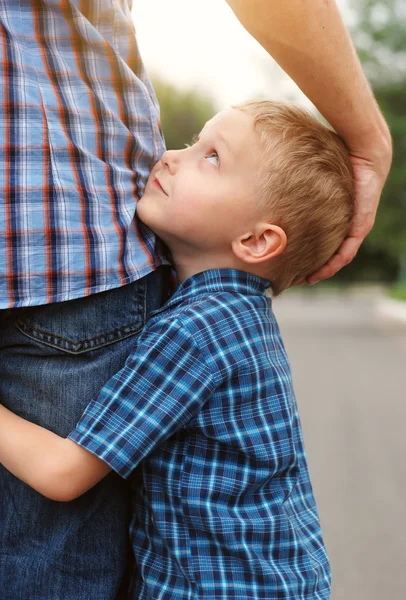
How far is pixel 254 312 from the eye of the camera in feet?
5.78

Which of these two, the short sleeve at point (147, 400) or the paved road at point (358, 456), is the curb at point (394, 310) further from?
the short sleeve at point (147, 400)

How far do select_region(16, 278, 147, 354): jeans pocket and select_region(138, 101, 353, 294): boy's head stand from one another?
237mm

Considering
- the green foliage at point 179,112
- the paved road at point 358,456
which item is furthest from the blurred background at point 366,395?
the green foliage at point 179,112

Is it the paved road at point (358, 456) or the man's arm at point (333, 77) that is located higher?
the man's arm at point (333, 77)

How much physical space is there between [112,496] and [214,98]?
45.4 metres

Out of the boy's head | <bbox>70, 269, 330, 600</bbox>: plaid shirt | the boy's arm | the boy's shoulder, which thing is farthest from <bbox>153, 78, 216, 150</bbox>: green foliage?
the boy's arm

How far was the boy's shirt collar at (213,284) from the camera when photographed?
1.78m

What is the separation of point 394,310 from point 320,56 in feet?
66.8

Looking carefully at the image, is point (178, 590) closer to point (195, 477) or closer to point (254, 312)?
point (195, 477)

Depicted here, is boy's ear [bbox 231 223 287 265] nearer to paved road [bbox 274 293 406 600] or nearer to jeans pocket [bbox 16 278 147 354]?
jeans pocket [bbox 16 278 147 354]

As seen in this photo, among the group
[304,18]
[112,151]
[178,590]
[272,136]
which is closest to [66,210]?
[112,151]

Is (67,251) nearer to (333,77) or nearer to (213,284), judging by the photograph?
(213,284)

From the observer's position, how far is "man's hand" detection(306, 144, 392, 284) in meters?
2.02

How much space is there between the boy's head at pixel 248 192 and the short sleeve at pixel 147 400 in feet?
0.90
